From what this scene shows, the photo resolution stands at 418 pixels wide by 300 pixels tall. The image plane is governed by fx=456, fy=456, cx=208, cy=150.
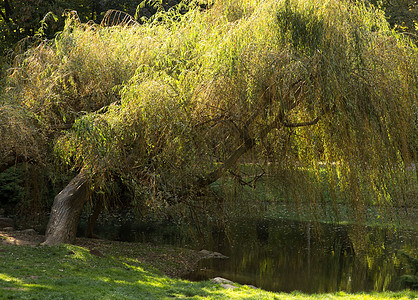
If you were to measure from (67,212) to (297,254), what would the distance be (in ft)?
23.1

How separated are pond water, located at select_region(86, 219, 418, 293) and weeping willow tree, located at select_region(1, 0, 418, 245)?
1.29 m

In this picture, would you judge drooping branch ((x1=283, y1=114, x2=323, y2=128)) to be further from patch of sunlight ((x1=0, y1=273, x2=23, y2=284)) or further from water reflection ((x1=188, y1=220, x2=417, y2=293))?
patch of sunlight ((x1=0, y1=273, x2=23, y2=284))

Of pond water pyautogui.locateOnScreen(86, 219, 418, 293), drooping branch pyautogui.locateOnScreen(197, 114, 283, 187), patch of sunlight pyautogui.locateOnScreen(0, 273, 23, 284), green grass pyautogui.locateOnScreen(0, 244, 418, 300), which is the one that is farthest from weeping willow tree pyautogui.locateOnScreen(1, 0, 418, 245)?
patch of sunlight pyautogui.locateOnScreen(0, 273, 23, 284)

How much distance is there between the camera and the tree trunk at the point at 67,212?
11.1 m

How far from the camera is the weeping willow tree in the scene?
24.3 feet

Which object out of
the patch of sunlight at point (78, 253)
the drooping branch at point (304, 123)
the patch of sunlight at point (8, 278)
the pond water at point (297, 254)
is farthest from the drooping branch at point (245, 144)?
the patch of sunlight at point (8, 278)

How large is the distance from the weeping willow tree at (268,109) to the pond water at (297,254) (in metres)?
1.29

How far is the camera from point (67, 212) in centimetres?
1123

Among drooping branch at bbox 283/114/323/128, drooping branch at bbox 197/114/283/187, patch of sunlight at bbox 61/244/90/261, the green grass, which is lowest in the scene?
the green grass

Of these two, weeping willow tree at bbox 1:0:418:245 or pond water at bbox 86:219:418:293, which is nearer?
weeping willow tree at bbox 1:0:418:245

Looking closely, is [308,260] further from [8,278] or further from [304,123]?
[8,278]

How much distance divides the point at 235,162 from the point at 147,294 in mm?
2978

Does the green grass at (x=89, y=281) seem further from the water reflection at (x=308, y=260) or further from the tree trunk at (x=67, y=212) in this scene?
the water reflection at (x=308, y=260)

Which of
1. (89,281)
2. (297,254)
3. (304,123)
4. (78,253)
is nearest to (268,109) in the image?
(304,123)
